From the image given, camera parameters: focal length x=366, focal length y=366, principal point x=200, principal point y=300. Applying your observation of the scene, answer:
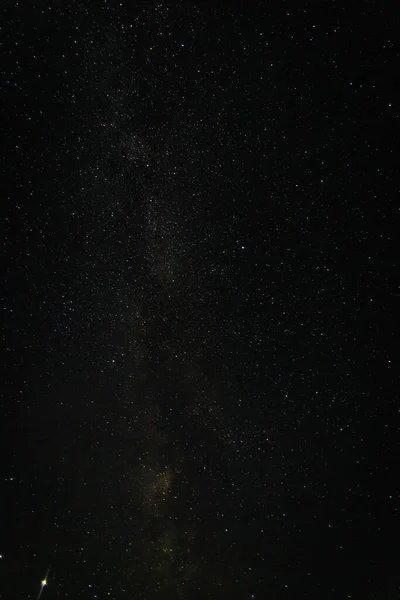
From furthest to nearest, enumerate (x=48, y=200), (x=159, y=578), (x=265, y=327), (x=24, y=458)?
(x=159, y=578) → (x=24, y=458) → (x=265, y=327) → (x=48, y=200)

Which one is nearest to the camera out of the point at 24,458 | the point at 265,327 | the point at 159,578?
the point at 265,327

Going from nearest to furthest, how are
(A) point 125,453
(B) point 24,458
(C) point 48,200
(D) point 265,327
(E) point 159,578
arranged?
(C) point 48,200 < (D) point 265,327 < (A) point 125,453 < (B) point 24,458 < (E) point 159,578

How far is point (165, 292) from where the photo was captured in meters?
1.53

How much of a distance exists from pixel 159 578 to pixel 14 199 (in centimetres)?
217

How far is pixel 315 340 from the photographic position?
161 centimetres

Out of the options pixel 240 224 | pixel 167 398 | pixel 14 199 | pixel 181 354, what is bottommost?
pixel 167 398

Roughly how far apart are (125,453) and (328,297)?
1.21 m

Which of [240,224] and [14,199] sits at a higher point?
[240,224]

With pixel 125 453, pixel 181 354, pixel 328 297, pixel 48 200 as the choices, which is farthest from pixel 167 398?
pixel 48 200

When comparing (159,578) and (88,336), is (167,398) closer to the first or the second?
(88,336)

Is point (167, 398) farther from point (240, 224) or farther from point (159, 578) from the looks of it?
point (159, 578)

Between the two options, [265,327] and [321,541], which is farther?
[321,541]

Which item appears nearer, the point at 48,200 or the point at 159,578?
the point at 48,200

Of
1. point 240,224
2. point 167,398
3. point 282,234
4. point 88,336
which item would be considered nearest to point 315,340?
point 282,234
